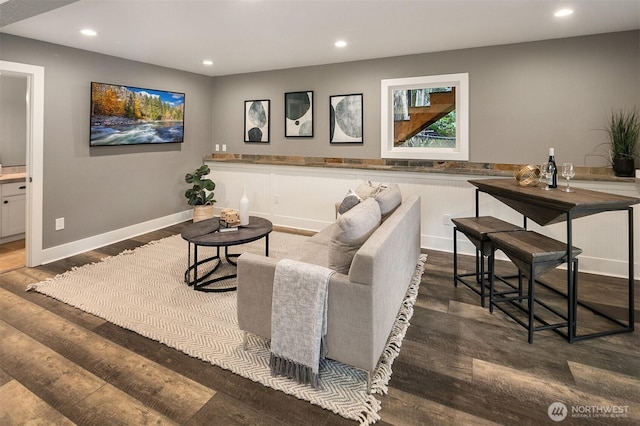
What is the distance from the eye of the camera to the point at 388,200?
2.85 metres

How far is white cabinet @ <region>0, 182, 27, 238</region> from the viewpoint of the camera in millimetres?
4352

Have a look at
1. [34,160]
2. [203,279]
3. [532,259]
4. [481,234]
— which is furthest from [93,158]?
[532,259]

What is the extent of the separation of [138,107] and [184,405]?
4122 mm

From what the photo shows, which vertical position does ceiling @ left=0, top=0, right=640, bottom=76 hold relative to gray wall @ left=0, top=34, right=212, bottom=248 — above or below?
above

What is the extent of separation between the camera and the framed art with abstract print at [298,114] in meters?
5.11

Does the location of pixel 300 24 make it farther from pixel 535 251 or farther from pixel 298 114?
pixel 535 251

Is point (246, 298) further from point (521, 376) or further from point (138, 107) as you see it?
point (138, 107)

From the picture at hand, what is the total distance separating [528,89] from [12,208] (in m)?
6.40

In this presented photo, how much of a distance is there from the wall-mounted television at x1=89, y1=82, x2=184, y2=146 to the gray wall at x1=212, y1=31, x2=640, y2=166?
220 centimetres

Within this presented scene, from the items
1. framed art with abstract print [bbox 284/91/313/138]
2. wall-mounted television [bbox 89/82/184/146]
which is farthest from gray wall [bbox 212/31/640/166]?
wall-mounted television [bbox 89/82/184/146]

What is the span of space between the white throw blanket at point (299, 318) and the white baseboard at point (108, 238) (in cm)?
337

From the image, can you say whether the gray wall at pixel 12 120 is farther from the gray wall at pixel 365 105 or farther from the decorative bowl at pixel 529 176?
the decorative bowl at pixel 529 176

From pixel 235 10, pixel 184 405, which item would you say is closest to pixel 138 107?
pixel 235 10

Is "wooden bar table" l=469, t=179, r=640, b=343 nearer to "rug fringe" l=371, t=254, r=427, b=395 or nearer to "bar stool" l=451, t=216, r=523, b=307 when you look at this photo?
"bar stool" l=451, t=216, r=523, b=307
